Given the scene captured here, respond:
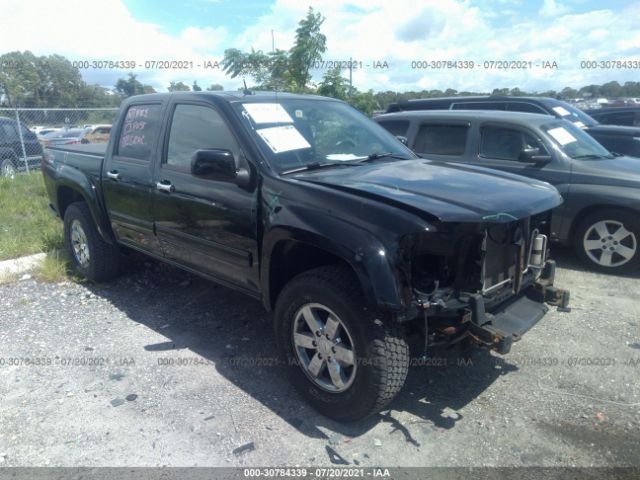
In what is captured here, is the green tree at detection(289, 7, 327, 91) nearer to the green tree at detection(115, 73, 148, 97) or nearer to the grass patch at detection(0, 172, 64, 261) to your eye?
the grass patch at detection(0, 172, 64, 261)

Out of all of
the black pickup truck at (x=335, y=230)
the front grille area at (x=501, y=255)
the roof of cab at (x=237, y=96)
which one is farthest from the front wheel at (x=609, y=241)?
the roof of cab at (x=237, y=96)

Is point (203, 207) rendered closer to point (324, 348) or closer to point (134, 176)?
point (134, 176)

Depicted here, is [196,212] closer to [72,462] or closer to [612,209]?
[72,462]

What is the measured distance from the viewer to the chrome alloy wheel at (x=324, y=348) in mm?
2971

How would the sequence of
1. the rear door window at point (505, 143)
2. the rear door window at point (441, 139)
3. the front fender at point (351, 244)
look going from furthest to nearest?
the rear door window at point (441, 139) → the rear door window at point (505, 143) → the front fender at point (351, 244)

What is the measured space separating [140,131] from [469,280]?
3178mm

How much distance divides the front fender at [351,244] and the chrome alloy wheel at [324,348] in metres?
0.37

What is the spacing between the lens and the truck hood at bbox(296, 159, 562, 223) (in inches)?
108

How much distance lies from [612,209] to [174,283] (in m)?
4.78

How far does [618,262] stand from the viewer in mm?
5555

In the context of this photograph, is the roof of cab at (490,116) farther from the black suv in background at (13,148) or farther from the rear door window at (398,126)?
the black suv in background at (13,148)

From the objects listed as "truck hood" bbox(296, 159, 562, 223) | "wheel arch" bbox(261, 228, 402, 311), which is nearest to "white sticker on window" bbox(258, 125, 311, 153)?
"truck hood" bbox(296, 159, 562, 223)

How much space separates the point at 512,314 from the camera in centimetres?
312

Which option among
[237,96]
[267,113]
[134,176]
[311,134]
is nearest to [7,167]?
[134,176]
